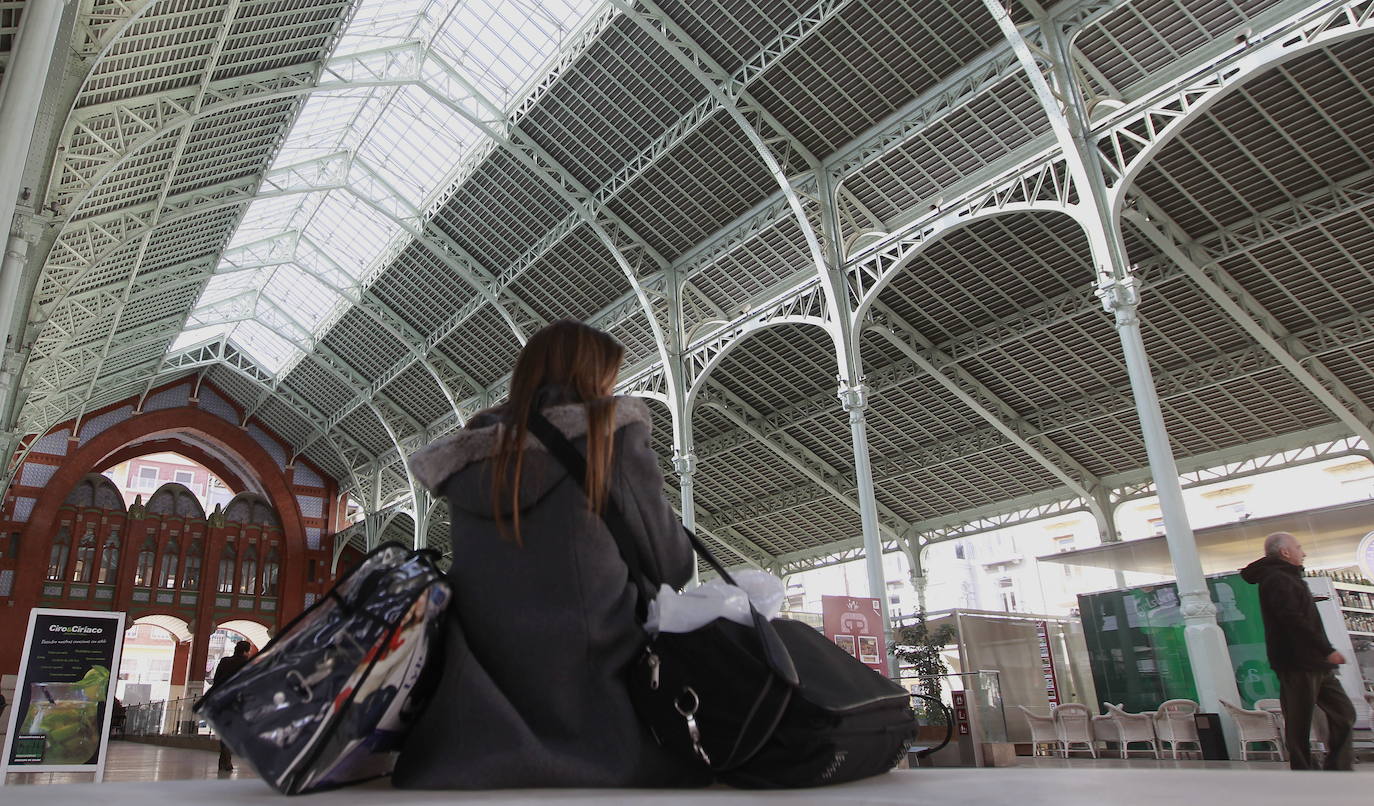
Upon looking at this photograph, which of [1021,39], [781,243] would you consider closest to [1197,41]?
[1021,39]

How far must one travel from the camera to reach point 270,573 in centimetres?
3828

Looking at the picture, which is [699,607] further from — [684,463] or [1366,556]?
[1366,556]

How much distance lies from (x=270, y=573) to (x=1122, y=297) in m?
36.9

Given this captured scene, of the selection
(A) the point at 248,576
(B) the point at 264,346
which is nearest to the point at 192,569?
(A) the point at 248,576

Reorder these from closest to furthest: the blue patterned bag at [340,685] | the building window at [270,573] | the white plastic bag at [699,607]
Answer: the blue patterned bag at [340,685], the white plastic bag at [699,607], the building window at [270,573]

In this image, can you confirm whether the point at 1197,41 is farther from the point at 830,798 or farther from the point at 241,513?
the point at 241,513

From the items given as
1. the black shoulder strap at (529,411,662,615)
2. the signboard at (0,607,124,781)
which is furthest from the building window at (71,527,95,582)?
the black shoulder strap at (529,411,662,615)

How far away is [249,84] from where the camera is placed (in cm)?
1812

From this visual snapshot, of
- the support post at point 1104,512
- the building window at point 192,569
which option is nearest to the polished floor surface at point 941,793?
the support post at point 1104,512

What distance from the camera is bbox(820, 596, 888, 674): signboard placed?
13.0 meters

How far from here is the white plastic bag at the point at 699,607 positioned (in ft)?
6.89

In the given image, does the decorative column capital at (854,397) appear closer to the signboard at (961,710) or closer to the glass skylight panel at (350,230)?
the signboard at (961,710)

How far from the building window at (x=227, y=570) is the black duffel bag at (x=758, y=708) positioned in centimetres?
4058

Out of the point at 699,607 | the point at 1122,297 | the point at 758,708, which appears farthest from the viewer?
the point at 1122,297
